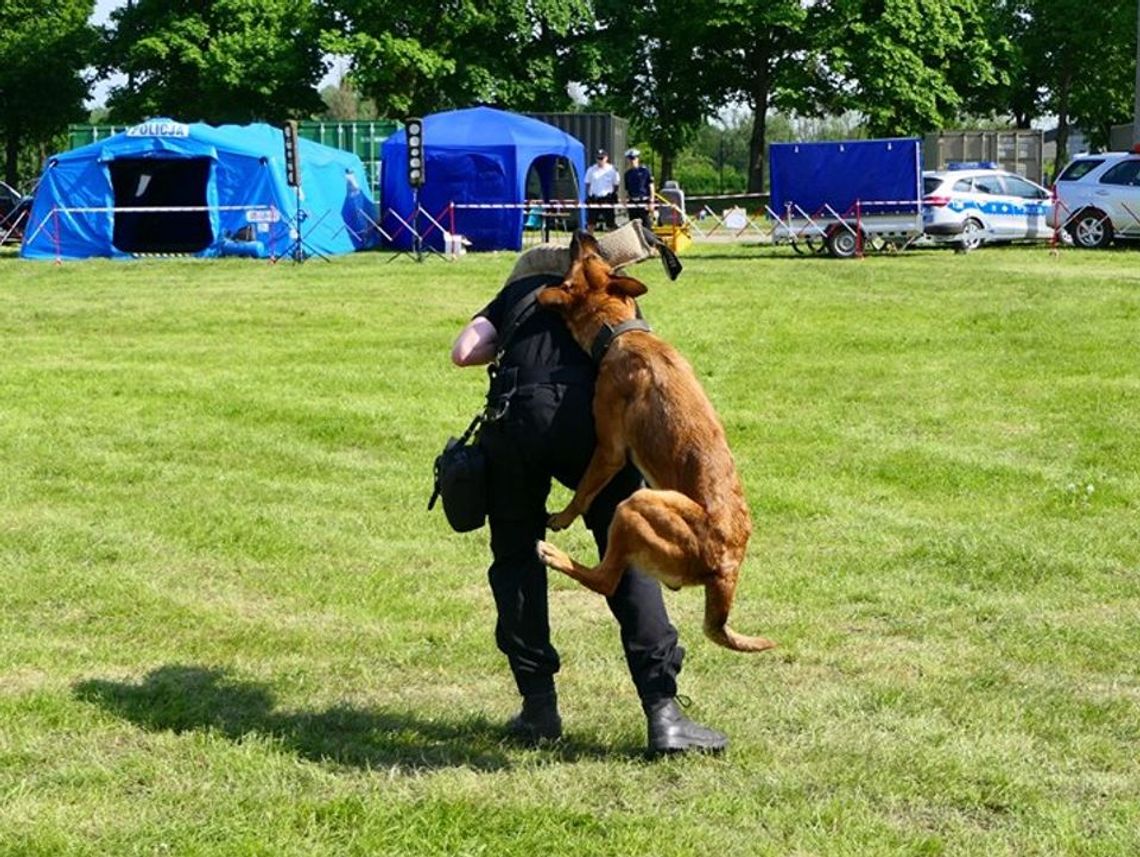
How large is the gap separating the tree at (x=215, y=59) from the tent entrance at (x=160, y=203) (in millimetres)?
17897

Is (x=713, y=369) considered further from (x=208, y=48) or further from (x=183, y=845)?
(x=208, y=48)

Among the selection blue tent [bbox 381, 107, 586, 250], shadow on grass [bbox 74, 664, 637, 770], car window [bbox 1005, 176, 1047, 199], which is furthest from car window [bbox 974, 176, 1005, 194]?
shadow on grass [bbox 74, 664, 637, 770]

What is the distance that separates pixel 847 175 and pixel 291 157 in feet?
28.7

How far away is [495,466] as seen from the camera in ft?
14.9

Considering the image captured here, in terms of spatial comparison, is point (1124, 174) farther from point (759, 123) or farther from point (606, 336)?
point (759, 123)

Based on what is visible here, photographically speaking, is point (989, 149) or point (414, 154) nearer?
point (414, 154)

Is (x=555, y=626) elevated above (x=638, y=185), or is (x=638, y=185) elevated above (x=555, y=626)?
(x=638, y=185)

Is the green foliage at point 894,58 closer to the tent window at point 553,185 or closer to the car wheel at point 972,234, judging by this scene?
the tent window at point 553,185

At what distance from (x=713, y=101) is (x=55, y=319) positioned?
38.8 meters

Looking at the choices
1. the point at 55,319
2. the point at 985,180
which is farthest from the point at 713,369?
the point at 985,180

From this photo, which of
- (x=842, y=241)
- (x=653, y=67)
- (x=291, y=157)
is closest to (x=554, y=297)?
(x=842, y=241)

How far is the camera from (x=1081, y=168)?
86.3 feet

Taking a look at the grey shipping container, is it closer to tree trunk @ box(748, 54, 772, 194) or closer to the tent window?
tree trunk @ box(748, 54, 772, 194)

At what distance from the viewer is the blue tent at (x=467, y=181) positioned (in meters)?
27.6
